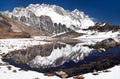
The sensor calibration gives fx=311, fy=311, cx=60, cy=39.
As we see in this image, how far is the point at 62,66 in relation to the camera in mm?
32281

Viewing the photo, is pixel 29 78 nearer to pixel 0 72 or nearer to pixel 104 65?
pixel 0 72

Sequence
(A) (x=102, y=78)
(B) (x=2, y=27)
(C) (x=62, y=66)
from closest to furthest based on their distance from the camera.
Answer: (A) (x=102, y=78), (C) (x=62, y=66), (B) (x=2, y=27)

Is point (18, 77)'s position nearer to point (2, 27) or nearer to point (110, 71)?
point (110, 71)

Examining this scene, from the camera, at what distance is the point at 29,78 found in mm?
24234

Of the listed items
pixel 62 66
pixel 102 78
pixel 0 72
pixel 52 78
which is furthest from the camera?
pixel 62 66

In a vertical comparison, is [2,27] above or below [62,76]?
above

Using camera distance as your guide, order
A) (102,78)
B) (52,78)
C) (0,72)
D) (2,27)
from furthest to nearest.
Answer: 1. (2,27)
2. (0,72)
3. (52,78)
4. (102,78)

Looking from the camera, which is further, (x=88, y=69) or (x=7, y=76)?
(x=88, y=69)

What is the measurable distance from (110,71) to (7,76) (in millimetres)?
8471

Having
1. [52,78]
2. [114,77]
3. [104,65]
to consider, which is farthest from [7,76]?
[104,65]

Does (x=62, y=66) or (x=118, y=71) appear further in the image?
(x=62, y=66)

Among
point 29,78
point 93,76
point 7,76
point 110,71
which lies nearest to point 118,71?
point 110,71

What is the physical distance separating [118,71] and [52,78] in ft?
18.5

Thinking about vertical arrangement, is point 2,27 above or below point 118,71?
above
